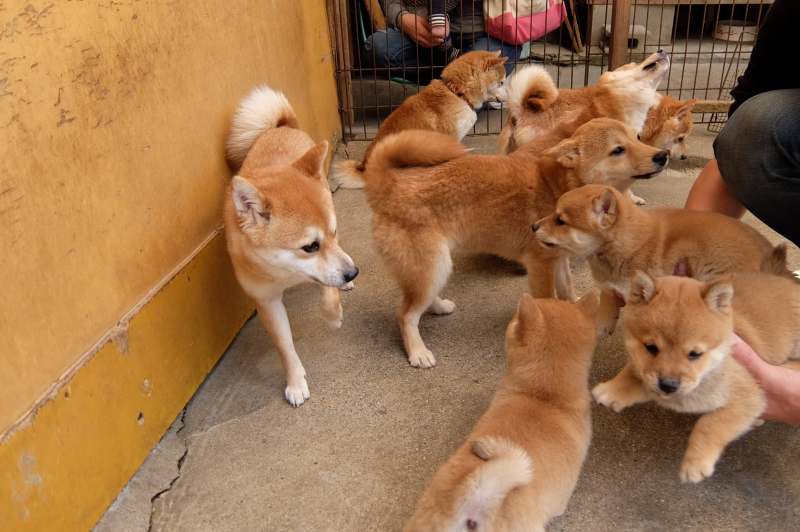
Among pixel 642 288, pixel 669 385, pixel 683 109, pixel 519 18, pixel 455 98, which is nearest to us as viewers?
pixel 669 385

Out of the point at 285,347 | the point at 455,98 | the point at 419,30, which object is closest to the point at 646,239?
the point at 285,347

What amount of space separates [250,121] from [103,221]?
1011 millimetres

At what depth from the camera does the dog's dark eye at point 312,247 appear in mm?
2020

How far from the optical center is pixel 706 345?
1569 mm

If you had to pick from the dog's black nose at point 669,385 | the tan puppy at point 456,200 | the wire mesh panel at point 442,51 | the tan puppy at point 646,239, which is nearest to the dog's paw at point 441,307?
the tan puppy at point 456,200

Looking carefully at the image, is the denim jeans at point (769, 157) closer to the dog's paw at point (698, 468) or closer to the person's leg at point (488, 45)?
the dog's paw at point (698, 468)

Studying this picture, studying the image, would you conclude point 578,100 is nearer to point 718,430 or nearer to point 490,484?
point 718,430

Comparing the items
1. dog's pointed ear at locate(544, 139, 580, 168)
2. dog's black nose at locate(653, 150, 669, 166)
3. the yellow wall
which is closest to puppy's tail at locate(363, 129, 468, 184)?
dog's pointed ear at locate(544, 139, 580, 168)

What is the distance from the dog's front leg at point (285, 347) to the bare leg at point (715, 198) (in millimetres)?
1795

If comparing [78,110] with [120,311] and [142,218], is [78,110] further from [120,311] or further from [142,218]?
[120,311]

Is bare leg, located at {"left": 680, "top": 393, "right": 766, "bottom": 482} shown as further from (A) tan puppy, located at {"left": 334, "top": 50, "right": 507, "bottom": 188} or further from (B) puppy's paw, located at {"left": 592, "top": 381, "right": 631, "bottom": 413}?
(A) tan puppy, located at {"left": 334, "top": 50, "right": 507, "bottom": 188}

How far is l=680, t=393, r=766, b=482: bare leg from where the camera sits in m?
1.62

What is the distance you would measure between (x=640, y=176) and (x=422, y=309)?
3.70 feet

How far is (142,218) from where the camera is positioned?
1947 mm
